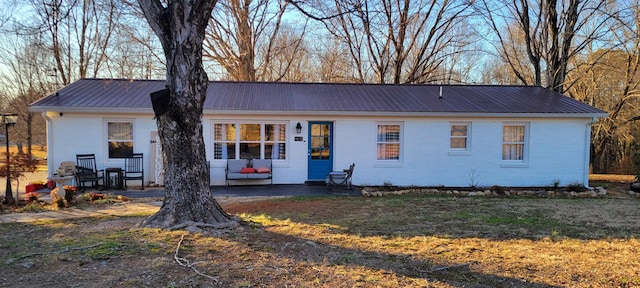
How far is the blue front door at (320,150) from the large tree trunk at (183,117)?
6.12m

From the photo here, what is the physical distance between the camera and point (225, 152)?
37.5ft

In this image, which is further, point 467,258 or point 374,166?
point 374,166

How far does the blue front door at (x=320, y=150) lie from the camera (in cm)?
1163

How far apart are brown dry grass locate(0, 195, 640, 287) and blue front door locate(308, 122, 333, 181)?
14.0ft

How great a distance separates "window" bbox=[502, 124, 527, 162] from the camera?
472 inches

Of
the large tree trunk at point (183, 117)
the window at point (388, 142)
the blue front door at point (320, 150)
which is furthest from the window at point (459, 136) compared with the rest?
the large tree trunk at point (183, 117)

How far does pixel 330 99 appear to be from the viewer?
12328mm

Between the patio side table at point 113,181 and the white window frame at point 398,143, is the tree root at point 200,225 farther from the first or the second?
the white window frame at point 398,143

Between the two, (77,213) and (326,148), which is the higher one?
(326,148)

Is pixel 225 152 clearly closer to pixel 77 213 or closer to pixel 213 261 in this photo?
pixel 77 213

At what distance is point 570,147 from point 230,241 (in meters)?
11.7

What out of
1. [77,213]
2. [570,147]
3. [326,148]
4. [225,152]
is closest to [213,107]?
[225,152]

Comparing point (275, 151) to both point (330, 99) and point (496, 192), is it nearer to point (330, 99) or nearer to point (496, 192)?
point (330, 99)

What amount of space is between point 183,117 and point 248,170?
584cm
